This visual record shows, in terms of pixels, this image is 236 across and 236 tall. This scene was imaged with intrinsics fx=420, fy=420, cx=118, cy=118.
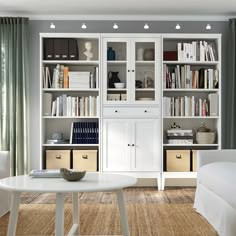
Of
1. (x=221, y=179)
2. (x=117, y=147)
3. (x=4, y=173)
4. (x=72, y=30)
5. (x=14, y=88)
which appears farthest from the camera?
(x=72, y=30)

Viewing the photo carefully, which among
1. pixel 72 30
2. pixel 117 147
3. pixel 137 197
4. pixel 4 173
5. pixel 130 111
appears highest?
pixel 72 30

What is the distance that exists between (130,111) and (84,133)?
68 centimetres

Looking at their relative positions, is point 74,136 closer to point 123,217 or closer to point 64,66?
point 64,66

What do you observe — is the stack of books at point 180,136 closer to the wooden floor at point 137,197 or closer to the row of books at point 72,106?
the wooden floor at point 137,197

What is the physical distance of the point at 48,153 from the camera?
5.52 meters

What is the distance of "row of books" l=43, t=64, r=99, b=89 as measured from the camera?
18.1ft

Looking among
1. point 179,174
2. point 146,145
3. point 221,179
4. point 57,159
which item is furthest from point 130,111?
point 221,179

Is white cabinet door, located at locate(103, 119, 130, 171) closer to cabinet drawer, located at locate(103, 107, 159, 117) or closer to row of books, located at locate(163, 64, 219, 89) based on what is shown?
cabinet drawer, located at locate(103, 107, 159, 117)

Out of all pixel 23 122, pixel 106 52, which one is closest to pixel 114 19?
pixel 106 52

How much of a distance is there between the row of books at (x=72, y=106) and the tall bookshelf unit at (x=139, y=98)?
0.01 metres

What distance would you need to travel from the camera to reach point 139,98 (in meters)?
5.52

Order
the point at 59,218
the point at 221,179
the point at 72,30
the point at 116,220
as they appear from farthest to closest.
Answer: the point at 72,30
the point at 116,220
the point at 221,179
the point at 59,218

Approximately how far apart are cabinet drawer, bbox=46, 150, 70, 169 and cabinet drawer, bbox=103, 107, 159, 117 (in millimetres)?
752

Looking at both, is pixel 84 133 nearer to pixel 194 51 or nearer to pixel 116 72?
pixel 116 72
